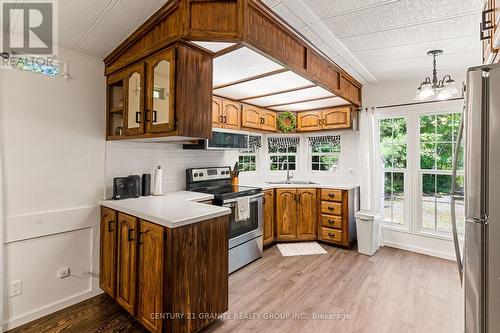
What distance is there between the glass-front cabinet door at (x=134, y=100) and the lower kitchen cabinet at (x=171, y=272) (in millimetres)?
779

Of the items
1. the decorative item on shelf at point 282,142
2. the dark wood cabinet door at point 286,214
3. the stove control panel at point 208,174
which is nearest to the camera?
the stove control panel at point 208,174

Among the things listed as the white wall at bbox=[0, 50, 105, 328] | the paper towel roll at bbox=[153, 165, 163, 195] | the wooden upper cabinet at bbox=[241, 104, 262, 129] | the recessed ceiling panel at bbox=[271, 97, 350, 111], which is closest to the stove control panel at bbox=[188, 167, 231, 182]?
the paper towel roll at bbox=[153, 165, 163, 195]

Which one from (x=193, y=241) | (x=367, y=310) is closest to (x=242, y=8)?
(x=193, y=241)

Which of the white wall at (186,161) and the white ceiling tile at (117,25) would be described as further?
the white wall at (186,161)

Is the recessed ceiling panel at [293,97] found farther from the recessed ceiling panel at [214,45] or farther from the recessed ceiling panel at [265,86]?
the recessed ceiling panel at [214,45]

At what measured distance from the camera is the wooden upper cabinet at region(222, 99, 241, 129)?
11.6 feet

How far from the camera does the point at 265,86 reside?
2969 mm

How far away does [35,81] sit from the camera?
7.04ft

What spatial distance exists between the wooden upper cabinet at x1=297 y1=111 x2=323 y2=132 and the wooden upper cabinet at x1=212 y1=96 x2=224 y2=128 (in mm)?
1589

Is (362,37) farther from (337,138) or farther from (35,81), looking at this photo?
(35,81)

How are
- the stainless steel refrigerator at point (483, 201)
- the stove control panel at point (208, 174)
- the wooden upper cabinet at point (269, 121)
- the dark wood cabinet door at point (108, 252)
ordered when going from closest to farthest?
1. the stainless steel refrigerator at point (483, 201)
2. the dark wood cabinet door at point (108, 252)
3. the stove control panel at point (208, 174)
4. the wooden upper cabinet at point (269, 121)

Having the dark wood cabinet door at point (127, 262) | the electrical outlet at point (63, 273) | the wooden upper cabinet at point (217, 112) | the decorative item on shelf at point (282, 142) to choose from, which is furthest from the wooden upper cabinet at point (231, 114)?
the electrical outlet at point (63, 273)

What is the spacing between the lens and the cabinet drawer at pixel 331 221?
379 cm

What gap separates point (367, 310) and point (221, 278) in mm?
1358
